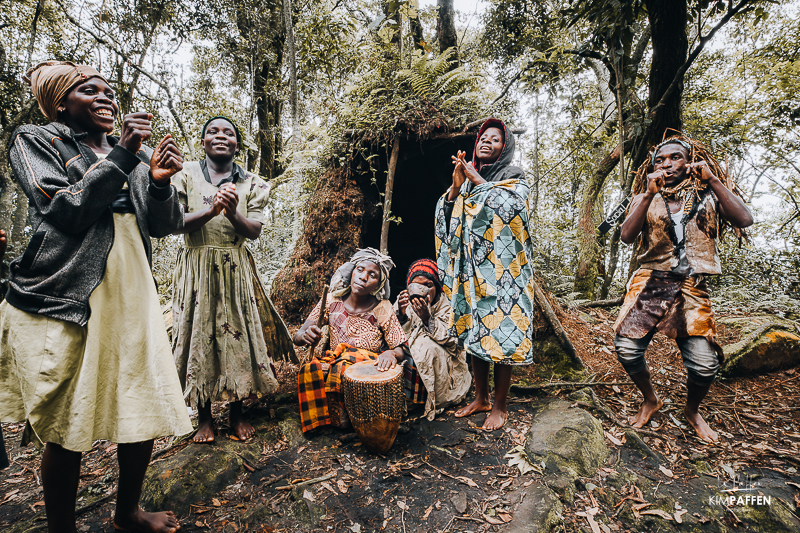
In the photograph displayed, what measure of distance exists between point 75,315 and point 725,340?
248 inches

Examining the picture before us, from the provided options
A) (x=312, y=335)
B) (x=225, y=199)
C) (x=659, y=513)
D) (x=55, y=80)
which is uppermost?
(x=55, y=80)

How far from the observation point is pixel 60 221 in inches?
63.9

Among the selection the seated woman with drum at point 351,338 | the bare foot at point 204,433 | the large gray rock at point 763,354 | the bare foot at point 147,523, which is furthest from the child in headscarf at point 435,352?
the large gray rock at point 763,354

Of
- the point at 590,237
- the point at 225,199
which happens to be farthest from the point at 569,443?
the point at 590,237

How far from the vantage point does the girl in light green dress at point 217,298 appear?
278 centimetres

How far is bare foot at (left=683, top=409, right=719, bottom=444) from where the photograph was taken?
9.57ft

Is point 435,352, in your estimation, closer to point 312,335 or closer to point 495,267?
point 495,267

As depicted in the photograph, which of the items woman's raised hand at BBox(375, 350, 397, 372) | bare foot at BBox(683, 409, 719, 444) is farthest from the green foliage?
bare foot at BBox(683, 409, 719, 444)

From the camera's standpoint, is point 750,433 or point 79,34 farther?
point 79,34

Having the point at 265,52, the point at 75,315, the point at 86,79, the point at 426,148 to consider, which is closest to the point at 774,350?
the point at 426,148

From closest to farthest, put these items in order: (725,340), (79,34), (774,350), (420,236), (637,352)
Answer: (637,352) → (774,350) → (725,340) → (420,236) → (79,34)

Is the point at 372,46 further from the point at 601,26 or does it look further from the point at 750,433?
the point at 750,433

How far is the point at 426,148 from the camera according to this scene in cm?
529

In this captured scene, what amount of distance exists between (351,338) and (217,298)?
1.18 meters
